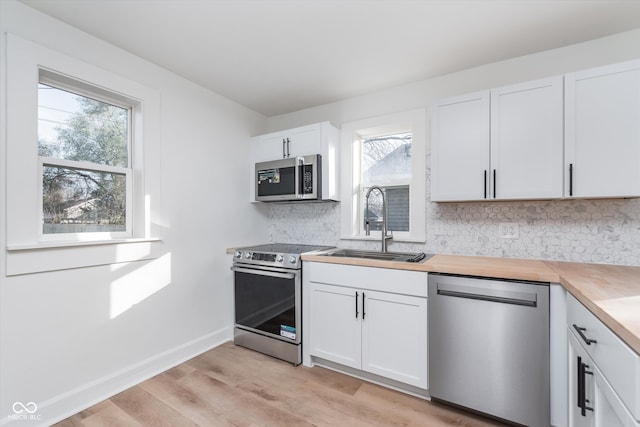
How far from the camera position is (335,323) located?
2275mm

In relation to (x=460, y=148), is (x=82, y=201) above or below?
below

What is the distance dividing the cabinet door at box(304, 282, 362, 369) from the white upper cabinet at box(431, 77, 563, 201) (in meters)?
1.03

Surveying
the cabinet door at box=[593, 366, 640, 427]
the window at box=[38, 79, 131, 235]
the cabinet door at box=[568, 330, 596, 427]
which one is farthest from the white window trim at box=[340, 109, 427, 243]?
the window at box=[38, 79, 131, 235]

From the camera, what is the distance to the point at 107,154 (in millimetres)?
2115

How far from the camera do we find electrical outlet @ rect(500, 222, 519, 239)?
2.17m

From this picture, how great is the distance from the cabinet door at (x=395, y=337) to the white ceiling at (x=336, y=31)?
1.77 metres

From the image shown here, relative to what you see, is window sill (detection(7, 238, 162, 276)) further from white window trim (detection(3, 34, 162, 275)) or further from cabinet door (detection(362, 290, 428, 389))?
cabinet door (detection(362, 290, 428, 389))

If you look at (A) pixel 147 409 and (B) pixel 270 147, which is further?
(B) pixel 270 147

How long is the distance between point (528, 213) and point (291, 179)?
1.98m

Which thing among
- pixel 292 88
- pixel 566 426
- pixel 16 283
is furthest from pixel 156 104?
pixel 566 426

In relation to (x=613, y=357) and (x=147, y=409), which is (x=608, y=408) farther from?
(x=147, y=409)

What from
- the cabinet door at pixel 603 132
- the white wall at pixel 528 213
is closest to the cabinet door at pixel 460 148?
the white wall at pixel 528 213

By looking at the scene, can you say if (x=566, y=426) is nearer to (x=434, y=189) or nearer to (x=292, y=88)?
(x=434, y=189)

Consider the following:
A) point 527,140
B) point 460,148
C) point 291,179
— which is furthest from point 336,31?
point 527,140
